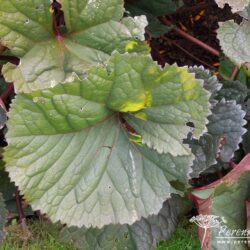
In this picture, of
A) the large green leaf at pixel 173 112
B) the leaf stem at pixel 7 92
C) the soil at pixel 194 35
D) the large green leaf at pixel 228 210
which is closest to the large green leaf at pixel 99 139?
the large green leaf at pixel 173 112

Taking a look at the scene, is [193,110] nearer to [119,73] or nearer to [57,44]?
[119,73]

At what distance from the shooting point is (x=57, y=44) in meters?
1.23

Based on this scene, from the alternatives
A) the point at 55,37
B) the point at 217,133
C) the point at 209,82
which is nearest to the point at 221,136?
the point at 217,133

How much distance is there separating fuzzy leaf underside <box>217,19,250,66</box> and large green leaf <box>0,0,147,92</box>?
0.83ft

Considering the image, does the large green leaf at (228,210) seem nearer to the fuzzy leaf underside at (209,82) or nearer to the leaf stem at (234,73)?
the fuzzy leaf underside at (209,82)

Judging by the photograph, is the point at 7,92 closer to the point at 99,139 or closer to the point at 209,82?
the point at 99,139

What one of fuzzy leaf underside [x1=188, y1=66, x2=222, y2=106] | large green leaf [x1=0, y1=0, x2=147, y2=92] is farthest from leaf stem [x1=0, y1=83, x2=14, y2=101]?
fuzzy leaf underside [x1=188, y1=66, x2=222, y2=106]

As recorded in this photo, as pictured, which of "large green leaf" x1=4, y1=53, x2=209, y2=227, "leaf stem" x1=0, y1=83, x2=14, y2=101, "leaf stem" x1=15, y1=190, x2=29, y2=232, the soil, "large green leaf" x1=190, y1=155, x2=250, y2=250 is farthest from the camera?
the soil

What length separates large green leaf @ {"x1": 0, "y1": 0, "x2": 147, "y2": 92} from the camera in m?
1.15

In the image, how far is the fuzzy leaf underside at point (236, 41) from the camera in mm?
1280

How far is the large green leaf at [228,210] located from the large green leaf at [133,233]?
13 centimetres


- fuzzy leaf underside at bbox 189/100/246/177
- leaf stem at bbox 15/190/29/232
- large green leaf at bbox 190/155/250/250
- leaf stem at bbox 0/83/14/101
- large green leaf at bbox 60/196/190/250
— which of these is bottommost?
leaf stem at bbox 15/190/29/232

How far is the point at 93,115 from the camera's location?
44.4 inches

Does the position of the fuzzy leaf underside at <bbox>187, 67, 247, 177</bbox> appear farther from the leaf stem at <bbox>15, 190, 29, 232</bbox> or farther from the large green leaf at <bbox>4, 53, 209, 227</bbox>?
the leaf stem at <bbox>15, 190, 29, 232</bbox>
